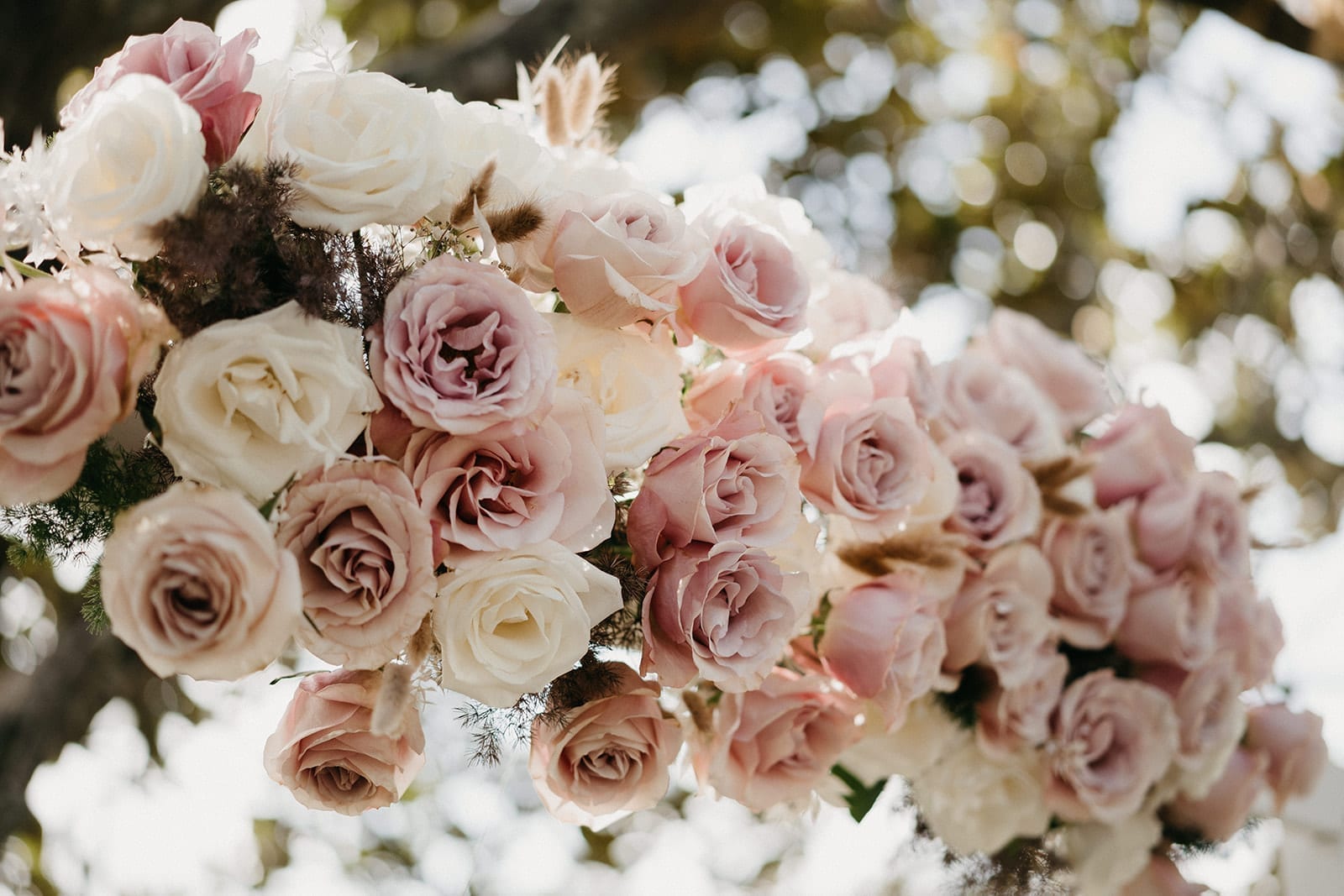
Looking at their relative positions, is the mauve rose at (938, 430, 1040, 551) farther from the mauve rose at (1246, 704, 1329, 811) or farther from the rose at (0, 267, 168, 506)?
the rose at (0, 267, 168, 506)

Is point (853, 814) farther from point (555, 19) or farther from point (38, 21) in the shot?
point (38, 21)

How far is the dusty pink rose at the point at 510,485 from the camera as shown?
613 millimetres

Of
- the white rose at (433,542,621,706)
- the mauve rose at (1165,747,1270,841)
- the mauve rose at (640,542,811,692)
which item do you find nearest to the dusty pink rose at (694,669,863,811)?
the mauve rose at (640,542,811,692)

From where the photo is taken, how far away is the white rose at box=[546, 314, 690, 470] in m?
0.69

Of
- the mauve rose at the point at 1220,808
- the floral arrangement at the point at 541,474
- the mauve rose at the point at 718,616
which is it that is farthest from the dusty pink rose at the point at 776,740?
the mauve rose at the point at 1220,808

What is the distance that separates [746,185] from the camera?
0.89 metres

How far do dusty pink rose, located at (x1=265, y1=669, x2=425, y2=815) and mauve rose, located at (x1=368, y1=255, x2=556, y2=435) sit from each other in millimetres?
209

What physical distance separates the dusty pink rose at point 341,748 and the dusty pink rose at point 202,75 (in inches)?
14.2

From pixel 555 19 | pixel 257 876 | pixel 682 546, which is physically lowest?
pixel 257 876

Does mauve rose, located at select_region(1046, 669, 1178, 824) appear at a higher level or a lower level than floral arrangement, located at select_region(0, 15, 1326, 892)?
lower

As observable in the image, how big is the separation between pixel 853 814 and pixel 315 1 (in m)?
0.83

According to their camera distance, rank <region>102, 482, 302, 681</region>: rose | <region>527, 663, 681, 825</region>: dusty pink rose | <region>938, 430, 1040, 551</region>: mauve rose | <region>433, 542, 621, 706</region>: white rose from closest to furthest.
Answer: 1. <region>102, 482, 302, 681</region>: rose
2. <region>433, 542, 621, 706</region>: white rose
3. <region>527, 663, 681, 825</region>: dusty pink rose
4. <region>938, 430, 1040, 551</region>: mauve rose

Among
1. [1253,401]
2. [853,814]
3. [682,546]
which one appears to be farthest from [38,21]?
[1253,401]

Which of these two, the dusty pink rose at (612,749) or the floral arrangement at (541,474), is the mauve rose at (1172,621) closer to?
the floral arrangement at (541,474)
